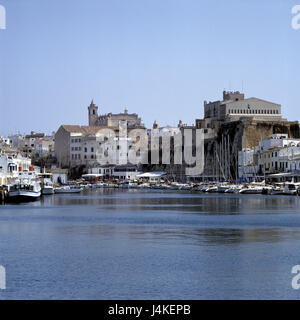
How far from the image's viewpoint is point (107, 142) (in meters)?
148

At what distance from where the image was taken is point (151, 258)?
24.3m

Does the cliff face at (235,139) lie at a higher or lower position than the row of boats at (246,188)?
higher

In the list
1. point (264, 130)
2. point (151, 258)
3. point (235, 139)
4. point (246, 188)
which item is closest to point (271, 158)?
point (246, 188)

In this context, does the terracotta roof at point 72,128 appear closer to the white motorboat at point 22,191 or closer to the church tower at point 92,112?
the church tower at point 92,112

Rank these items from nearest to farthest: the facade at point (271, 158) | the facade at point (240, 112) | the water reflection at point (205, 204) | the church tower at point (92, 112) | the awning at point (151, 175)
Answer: the water reflection at point (205, 204) < the facade at point (271, 158) < the facade at point (240, 112) < the awning at point (151, 175) < the church tower at point (92, 112)

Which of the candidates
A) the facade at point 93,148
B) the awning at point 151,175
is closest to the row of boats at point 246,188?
the awning at point 151,175

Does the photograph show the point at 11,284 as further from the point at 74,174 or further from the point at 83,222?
the point at 74,174

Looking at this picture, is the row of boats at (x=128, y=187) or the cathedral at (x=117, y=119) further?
the cathedral at (x=117, y=119)

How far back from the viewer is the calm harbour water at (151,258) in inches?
749

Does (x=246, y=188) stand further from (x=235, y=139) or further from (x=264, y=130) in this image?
(x=264, y=130)

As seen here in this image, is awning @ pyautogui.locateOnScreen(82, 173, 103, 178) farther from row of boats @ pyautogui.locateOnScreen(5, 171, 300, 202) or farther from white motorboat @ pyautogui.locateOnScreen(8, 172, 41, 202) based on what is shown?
white motorboat @ pyautogui.locateOnScreen(8, 172, 41, 202)

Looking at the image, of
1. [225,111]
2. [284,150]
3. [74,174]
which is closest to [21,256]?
[284,150]

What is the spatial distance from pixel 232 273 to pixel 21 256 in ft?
28.0
